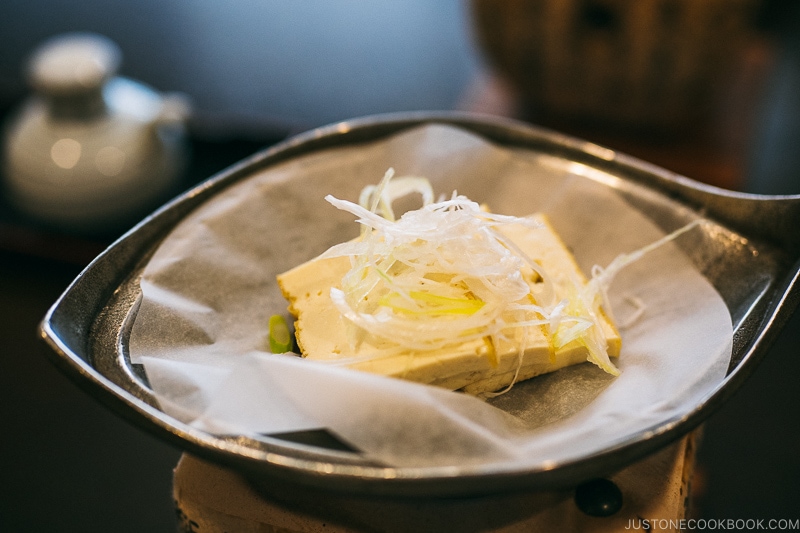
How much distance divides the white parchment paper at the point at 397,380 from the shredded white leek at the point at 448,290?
8 cm

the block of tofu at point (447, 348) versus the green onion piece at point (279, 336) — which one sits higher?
the block of tofu at point (447, 348)

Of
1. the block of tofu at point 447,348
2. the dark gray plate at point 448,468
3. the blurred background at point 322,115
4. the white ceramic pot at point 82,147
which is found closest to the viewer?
the dark gray plate at point 448,468

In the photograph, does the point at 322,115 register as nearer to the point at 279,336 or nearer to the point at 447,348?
the point at 279,336

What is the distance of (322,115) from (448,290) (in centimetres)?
169

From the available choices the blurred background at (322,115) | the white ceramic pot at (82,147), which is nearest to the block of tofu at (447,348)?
the blurred background at (322,115)

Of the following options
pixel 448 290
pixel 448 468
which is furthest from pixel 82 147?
pixel 448 468

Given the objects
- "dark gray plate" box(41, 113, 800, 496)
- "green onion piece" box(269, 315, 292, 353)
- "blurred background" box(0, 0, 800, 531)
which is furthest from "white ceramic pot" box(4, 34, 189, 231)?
"green onion piece" box(269, 315, 292, 353)

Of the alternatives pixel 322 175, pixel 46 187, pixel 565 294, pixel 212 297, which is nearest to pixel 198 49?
pixel 46 187

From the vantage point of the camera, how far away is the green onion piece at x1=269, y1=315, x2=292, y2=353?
0.94 metres

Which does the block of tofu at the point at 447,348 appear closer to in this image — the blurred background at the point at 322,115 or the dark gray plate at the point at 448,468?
the dark gray plate at the point at 448,468

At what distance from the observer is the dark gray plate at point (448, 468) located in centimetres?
67

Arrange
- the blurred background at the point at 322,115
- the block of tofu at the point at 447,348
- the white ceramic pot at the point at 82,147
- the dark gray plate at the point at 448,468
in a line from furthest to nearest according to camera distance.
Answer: the white ceramic pot at the point at 82,147 → the blurred background at the point at 322,115 → the block of tofu at the point at 447,348 → the dark gray plate at the point at 448,468

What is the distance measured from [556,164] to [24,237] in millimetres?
1409

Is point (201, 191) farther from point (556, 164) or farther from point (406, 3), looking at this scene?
point (406, 3)
